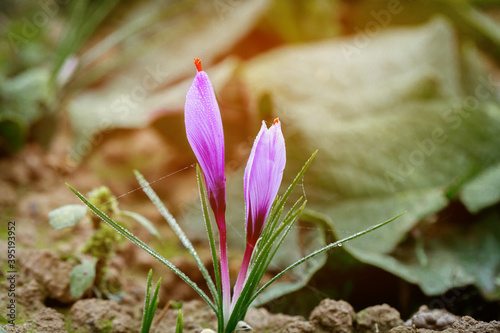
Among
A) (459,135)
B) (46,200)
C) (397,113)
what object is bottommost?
(46,200)

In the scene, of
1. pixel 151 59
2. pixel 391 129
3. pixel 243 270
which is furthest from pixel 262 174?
pixel 151 59

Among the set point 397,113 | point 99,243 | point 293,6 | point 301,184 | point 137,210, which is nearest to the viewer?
point 99,243

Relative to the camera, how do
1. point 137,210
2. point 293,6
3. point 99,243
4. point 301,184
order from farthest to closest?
point 293,6 → point 137,210 → point 301,184 → point 99,243

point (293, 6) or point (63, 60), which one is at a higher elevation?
point (293, 6)

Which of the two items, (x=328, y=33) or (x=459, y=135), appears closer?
(x=459, y=135)

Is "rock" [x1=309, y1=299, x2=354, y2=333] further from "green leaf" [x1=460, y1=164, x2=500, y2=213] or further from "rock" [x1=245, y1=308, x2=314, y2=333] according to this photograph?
"green leaf" [x1=460, y1=164, x2=500, y2=213]

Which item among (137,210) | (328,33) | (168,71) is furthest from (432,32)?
(137,210)

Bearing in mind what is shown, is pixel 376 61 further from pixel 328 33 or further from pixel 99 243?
pixel 99 243

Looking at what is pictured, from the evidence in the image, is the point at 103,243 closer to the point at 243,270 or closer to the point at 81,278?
the point at 81,278

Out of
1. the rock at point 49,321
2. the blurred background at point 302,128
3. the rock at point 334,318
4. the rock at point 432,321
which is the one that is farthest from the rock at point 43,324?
the rock at point 432,321
